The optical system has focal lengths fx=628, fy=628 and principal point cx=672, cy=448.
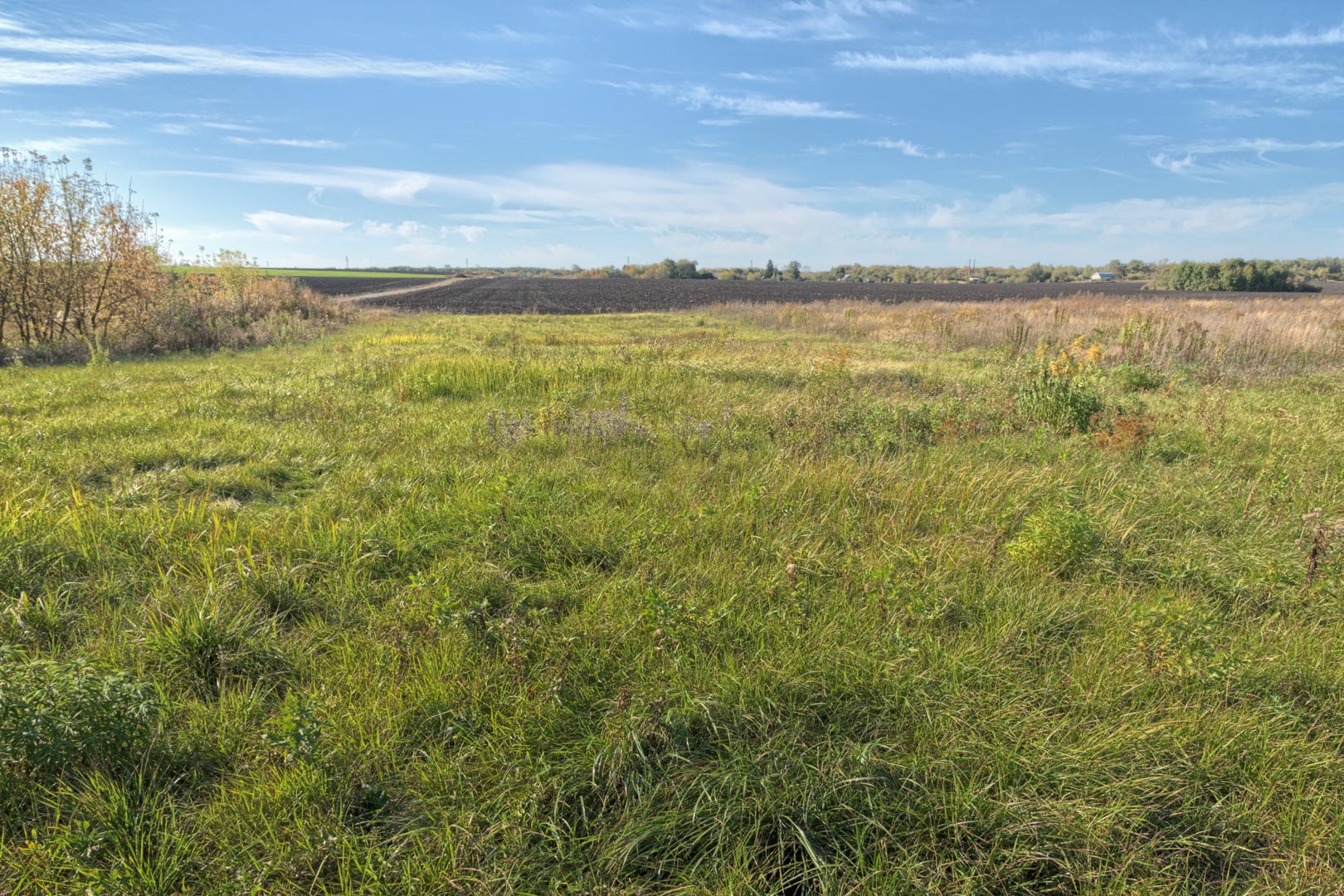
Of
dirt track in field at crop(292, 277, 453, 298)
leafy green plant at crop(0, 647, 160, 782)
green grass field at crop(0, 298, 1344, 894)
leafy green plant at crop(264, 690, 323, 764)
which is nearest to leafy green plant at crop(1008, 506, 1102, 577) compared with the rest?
green grass field at crop(0, 298, 1344, 894)

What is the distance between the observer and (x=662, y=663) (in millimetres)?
2814

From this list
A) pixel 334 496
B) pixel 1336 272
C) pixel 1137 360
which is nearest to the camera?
pixel 334 496

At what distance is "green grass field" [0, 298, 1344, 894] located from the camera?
6.73 ft

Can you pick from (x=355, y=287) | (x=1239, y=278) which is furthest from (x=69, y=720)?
(x=1239, y=278)

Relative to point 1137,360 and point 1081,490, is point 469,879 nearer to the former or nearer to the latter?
point 1081,490

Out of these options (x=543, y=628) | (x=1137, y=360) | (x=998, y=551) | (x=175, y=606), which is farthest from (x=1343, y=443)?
(x=175, y=606)

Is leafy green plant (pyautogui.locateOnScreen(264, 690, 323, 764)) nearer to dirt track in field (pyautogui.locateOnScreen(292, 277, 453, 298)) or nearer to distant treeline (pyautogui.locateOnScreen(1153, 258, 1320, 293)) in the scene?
dirt track in field (pyautogui.locateOnScreen(292, 277, 453, 298))

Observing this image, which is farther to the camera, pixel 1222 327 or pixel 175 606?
pixel 1222 327

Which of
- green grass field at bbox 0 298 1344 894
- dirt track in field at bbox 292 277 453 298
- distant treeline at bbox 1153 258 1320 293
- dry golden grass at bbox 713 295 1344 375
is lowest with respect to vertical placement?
green grass field at bbox 0 298 1344 894

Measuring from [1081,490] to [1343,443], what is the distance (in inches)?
159

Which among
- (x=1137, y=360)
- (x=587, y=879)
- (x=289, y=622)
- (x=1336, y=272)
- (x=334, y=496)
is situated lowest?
(x=587, y=879)

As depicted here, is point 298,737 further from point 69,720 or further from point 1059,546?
point 1059,546

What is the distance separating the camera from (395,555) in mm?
3809

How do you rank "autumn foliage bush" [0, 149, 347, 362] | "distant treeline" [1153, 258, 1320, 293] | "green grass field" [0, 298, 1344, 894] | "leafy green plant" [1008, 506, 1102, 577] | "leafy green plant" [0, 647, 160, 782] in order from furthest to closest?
"distant treeline" [1153, 258, 1320, 293], "autumn foliage bush" [0, 149, 347, 362], "leafy green plant" [1008, 506, 1102, 577], "leafy green plant" [0, 647, 160, 782], "green grass field" [0, 298, 1344, 894]
